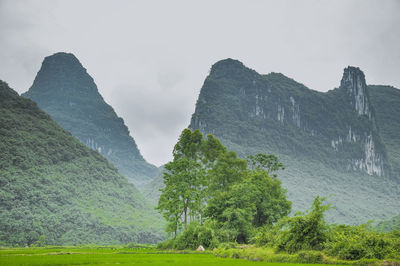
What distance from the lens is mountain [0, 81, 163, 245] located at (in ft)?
174

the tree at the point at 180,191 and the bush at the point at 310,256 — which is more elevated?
the tree at the point at 180,191

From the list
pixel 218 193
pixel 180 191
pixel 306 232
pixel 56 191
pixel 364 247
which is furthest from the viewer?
pixel 56 191

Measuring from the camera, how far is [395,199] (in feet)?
524

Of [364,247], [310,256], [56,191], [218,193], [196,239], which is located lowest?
[196,239]

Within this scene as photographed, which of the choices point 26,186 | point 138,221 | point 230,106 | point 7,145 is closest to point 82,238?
point 26,186

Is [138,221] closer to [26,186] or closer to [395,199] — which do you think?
[26,186]

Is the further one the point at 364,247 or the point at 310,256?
the point at 310,256

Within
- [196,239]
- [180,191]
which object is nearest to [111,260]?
[196,239]

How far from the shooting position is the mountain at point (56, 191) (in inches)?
2085

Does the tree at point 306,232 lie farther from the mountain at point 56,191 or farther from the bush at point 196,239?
the mountain at point 56,191

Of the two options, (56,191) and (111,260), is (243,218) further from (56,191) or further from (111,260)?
(56,191)

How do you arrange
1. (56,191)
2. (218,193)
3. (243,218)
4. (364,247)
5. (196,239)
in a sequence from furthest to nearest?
Result: (56,191)
(218,193)
(243,218)
(196,239)
(364,247)

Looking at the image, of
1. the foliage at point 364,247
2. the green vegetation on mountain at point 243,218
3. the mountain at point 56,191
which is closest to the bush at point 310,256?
the green vegetation on mountain at point 243,218

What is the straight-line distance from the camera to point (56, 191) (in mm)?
65125
